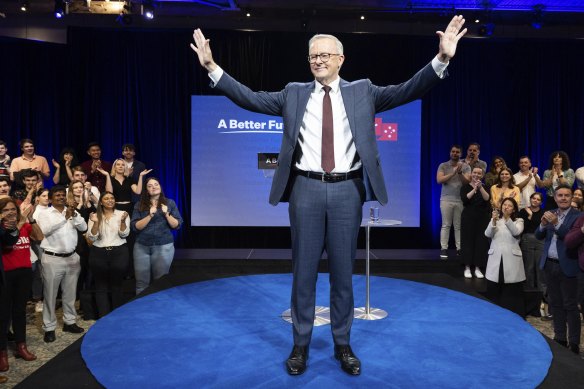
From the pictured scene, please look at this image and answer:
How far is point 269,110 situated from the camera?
101 inches

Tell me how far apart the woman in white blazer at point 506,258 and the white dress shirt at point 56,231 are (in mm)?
3791

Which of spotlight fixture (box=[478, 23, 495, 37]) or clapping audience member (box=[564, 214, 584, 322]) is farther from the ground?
spotlight fixture (box=[478, 23, 495, 37])

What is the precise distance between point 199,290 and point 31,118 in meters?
5.70

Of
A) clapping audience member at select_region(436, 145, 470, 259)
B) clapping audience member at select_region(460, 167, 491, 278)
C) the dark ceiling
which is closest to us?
clapping audience member at select_region(460, 167, 491, 278)

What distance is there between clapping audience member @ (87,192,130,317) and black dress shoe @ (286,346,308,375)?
3014 mm

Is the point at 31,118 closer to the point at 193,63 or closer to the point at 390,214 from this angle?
the point at 193,63

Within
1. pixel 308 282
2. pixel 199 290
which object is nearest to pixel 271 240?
pixel 199 290

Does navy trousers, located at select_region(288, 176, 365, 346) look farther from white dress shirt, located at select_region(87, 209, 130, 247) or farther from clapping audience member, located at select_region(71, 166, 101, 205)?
clapping audience member, located at select_region(71, 166, 101, 205)

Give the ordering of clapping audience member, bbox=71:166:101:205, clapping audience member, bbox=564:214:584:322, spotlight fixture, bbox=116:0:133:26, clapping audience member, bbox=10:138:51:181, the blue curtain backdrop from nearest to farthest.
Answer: clapping audience member, bbox=564:214:584:322
clapping audience member, bbox=71:166:101:205
clapping audience member, bbox=10:138:51:181
spotlight fixture, bbox=116:0:133:26
the blue curtain backdrop

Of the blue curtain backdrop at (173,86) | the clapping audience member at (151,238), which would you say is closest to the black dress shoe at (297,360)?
the clapping audience member at (151,238)

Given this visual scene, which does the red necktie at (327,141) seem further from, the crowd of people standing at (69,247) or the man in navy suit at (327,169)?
the crowd of people standing at (69,247)

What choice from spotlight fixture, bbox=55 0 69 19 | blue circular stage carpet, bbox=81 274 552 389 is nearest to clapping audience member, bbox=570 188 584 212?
blue circular stage carpet, bbox=81 274 552 389

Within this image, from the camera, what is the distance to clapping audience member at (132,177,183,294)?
200 inches

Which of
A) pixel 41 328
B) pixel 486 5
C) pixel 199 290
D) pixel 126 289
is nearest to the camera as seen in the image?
pixel 199 290
